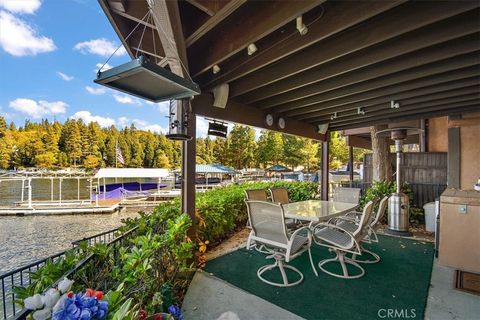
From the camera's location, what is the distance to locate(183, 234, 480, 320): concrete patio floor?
7.36 ft

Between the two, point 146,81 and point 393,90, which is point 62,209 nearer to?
point 146,81

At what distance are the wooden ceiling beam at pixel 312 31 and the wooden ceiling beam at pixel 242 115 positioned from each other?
0.72 meters

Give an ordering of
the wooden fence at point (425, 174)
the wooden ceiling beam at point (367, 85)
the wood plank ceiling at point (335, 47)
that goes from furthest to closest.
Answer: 1. the wooden fence at point (425, 174)
2. the wooden ceiling beam at point (367, 85)
3. the wood plank ceiling at point (335, 47)

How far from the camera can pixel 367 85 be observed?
10.8 feet

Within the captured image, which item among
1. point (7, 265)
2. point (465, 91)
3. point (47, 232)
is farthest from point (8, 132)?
point (465, 91)

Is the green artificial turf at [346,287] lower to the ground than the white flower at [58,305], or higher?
lower

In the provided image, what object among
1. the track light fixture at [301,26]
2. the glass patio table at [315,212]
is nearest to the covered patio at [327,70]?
the track light fixture at [301,26]

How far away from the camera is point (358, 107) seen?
14.3 ft

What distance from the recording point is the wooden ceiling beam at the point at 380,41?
195cm

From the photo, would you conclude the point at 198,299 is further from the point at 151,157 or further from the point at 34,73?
the point at 34,73

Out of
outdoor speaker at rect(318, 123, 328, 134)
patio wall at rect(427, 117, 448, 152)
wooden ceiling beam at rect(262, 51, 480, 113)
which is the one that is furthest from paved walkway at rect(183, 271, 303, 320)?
patio wall at rect(427, 117, 448, 152)

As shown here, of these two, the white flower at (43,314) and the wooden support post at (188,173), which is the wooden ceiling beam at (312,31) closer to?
the wooden support post at (188,173)

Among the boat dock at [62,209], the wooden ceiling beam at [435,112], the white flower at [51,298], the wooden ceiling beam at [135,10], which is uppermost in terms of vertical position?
the wooden ceiling beam at [135,10]

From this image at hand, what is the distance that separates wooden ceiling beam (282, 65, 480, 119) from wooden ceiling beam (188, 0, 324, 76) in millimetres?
2214
